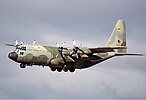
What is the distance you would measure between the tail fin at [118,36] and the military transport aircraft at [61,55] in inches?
105

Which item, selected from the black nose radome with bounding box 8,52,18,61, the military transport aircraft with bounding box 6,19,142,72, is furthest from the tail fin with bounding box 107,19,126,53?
the black nose radome with bounding box 8,52,18,61

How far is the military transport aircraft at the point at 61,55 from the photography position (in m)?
58.7

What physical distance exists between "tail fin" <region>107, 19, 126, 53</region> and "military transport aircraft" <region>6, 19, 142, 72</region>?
2.66 m

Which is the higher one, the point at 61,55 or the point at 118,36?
the point at 118,36

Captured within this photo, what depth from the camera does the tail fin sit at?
2751 inches

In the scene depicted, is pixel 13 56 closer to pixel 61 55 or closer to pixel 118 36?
pixel 61 55

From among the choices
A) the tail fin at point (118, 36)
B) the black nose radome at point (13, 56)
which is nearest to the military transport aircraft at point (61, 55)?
the black nose radome at point (13, 56)

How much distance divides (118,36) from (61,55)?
1267cm

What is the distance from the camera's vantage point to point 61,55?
203ft

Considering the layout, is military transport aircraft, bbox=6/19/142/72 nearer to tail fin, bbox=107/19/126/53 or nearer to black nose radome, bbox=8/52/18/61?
black nose radome, bbox=8/52/18/61

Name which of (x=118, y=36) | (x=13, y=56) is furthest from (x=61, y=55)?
(x=118, y=36)

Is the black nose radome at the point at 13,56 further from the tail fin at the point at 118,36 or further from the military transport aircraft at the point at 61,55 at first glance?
the tail fin at the point at 118,36

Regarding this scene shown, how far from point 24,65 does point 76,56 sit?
7.83 metres

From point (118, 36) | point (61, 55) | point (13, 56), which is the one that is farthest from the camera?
point (118, 36)
